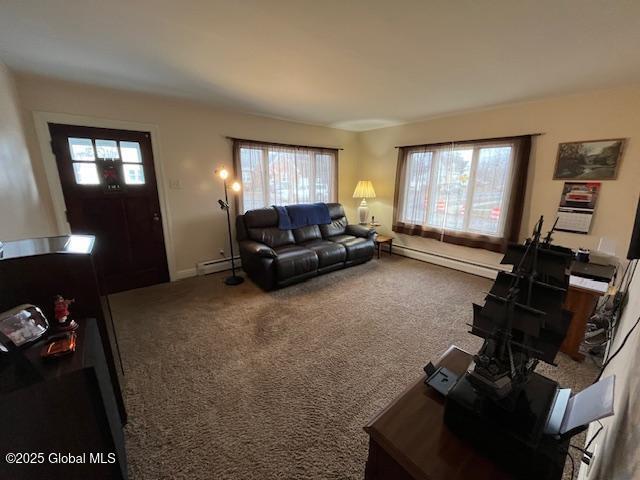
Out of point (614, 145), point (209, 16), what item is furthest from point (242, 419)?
point (614, 145)

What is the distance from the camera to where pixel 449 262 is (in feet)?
13.7

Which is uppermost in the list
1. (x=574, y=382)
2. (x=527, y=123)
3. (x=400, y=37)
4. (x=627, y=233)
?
(x=400, y=37)

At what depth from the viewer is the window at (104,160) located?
2.81 metres

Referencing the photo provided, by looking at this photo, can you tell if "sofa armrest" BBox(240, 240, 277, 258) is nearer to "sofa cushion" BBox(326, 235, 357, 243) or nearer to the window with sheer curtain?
the window with sheer curtain

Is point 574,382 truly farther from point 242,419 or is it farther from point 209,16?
point 209,16

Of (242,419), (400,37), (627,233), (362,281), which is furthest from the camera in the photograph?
(362,281)

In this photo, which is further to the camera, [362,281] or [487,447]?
[362,281]

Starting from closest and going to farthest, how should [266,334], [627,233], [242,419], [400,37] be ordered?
[242,419] < [400,37] < [266,334] < [627,233]

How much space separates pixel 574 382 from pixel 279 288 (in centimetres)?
284

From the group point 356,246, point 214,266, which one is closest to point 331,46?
point 356,246

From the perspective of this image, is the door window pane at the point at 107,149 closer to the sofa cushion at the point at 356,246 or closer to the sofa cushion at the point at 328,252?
the sofa cushion at the point at 328,252

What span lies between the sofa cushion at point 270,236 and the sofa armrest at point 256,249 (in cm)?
15

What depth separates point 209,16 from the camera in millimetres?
1571

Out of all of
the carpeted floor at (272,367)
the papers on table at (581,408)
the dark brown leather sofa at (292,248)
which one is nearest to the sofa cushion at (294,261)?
the dark brown leather sofa at (292,248)
